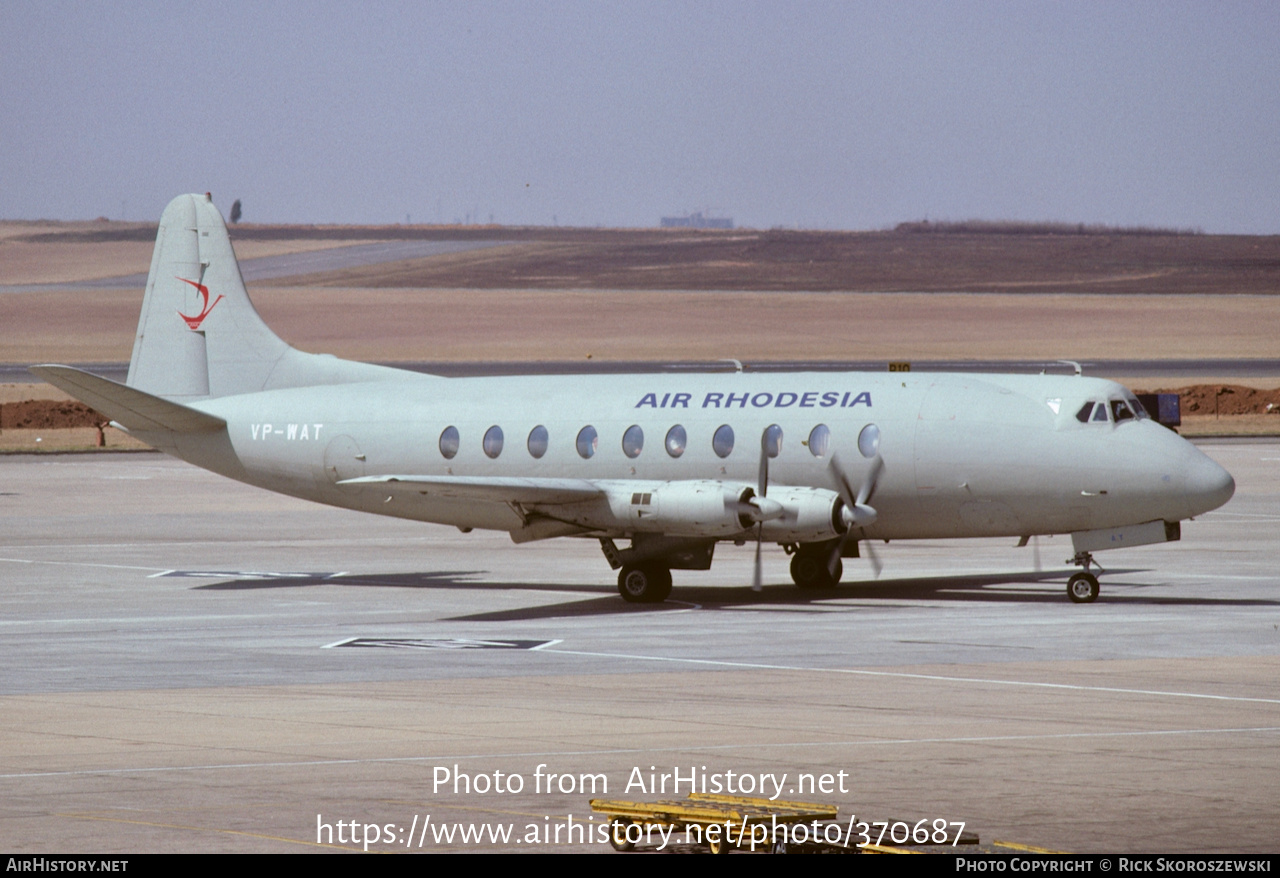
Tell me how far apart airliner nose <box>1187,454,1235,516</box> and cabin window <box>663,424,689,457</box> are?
9.58m

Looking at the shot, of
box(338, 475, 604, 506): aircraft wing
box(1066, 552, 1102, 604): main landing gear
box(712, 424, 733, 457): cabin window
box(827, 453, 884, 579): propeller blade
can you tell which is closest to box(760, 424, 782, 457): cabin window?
box(712, 424, 733, 457): cabin window

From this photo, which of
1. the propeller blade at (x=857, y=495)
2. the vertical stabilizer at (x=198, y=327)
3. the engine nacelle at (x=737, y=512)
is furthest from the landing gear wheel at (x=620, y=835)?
the vertical stabilizer at (x=198, y=327)

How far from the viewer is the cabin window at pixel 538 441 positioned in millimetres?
35969

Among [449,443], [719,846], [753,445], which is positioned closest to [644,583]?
[753,445]

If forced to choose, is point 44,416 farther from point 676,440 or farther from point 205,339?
point 676,440

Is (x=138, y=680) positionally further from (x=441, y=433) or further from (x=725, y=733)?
(x=441, y=433)

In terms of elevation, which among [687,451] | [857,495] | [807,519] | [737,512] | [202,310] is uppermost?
[202,310]

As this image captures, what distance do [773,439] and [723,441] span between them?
3.34ft

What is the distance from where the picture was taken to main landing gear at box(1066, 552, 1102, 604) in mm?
32344

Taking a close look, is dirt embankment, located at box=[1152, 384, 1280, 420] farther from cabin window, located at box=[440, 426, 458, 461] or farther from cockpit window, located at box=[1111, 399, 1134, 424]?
cabin window, located at box=[440, 426, 458, 461]

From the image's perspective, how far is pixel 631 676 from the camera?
79.3 ft

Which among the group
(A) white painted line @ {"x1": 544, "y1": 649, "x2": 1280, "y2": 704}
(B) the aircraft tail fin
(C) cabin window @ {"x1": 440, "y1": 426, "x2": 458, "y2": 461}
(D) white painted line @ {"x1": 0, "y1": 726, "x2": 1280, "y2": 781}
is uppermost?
(B) the aircraft tail fin

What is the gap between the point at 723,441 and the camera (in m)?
34.0

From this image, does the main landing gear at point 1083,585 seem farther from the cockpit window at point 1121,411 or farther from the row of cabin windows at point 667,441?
the row of cabin windows at point 667,441
